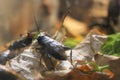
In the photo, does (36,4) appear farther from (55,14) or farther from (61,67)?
(61,67)

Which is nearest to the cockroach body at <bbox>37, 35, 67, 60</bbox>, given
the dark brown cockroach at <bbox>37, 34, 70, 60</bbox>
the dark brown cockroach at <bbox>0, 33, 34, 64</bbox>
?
the dark brown cockroach at <bbox>37, 34, 70, 60</bbox>

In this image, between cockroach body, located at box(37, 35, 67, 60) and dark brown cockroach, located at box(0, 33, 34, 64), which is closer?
cockroach body, located at box(37, 35, 67, 60)

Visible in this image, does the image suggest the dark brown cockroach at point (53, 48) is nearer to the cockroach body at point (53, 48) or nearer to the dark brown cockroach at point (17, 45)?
the cockroach body at point (53, 48)

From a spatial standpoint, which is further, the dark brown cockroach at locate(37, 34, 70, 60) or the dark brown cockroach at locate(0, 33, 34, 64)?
the dark brown cockroach at locate(0, 33, 34, 64)

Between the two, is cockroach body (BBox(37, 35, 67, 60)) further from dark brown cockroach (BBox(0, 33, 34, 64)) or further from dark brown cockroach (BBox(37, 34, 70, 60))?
dark brown cockroach (BBox(0, 33, 34, 64))

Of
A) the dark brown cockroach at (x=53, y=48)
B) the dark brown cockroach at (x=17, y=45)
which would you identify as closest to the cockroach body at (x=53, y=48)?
the dark brown cockroach at (x=53, y=48)

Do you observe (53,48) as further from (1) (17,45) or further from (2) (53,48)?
(1) (17,45)

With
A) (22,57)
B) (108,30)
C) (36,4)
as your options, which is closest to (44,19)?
(36,4)
